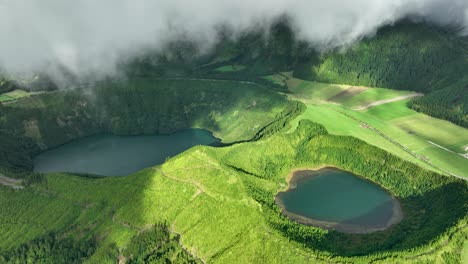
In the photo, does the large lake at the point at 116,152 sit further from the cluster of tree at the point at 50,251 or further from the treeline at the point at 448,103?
the treeline at the point at 448,103

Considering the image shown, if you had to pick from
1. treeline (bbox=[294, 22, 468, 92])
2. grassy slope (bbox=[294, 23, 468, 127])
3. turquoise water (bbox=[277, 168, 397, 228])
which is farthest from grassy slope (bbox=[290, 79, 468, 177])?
turquoise water (bbox=[277, 168, 397, 228])

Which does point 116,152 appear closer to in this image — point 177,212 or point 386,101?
point 177,212

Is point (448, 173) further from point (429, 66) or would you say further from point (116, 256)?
point (116, 256)

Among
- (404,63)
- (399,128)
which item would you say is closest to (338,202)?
(399,128)

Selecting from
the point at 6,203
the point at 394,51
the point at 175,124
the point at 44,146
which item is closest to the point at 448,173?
the point at 394,51

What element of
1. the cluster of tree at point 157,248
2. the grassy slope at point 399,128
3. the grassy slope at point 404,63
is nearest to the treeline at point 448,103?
the grassy slope at point 404,63

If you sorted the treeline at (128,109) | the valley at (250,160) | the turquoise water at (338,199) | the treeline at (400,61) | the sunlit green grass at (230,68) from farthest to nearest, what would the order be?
the sunlit green grass at (230,68)
the treeline at (400,61)
the treeline at (128,109)
the turquoise water at (338,199)
the valley at (250,160)

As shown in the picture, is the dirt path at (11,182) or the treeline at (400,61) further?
the treeline at (400,61)
